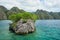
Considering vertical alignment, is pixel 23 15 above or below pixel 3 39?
above

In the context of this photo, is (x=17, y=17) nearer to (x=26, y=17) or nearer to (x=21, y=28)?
(x=26, y=17)

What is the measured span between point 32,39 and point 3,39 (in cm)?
882

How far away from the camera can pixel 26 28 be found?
5144cm

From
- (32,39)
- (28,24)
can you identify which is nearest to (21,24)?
(28,24)

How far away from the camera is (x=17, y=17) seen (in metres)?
61.9

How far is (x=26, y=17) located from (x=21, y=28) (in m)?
12.0

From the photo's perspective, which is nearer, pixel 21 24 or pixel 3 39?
pixel 3 39

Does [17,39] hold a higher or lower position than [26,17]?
lower

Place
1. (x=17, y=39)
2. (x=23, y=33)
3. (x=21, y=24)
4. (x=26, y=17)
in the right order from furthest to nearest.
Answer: (x=26, y=17) → (x=21, y=24) → (x=23, y=33) → (x=17, y=39)

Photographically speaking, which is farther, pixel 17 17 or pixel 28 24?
pixel 17 17

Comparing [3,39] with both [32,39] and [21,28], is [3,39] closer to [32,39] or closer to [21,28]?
[32,39]

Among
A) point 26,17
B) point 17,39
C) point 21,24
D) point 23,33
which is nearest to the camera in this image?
point 17,39

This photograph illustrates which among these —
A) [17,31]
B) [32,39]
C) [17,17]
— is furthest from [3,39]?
[17,17]

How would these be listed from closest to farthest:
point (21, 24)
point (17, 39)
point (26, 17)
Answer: point (17, 39), point (21, 24), point (26, 17)
